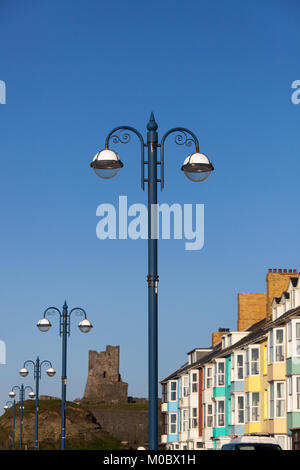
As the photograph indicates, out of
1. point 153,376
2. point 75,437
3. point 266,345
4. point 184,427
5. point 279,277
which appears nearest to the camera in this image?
point 153,376

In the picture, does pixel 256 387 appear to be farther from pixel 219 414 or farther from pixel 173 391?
pixel 173 391

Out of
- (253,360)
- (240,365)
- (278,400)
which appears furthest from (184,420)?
(278,400)

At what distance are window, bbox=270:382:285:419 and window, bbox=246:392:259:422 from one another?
219 inches

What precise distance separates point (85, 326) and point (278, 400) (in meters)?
24.0

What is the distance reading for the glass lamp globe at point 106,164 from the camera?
63.9ft

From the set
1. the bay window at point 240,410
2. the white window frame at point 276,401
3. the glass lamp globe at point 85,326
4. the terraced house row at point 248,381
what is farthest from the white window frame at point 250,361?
the glass lamp globe at point 85,326

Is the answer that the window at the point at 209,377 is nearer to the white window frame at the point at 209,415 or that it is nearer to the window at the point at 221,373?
the white window frame at the point at 209,415

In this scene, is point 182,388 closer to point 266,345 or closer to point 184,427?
point 184,427

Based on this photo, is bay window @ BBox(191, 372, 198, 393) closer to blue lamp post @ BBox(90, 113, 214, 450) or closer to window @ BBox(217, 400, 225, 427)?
window @ BBox(217, 400, 225, 427)

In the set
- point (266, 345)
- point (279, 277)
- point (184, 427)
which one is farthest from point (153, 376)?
point (184, 427)

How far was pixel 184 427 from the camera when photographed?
90.1 metres

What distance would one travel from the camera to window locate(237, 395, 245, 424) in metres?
67.2
